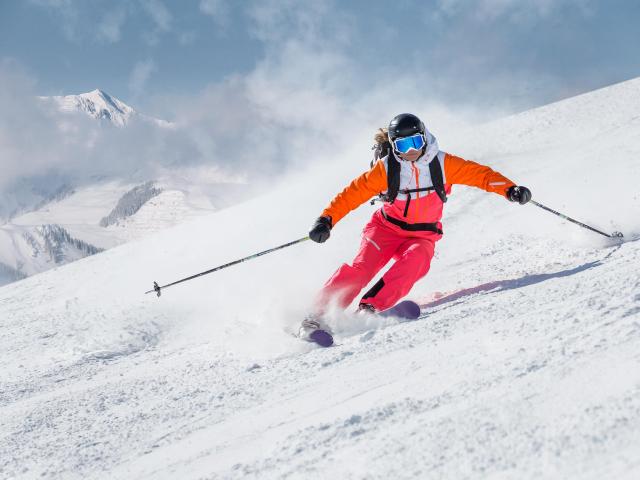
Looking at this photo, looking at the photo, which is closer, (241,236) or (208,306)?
(208,306)

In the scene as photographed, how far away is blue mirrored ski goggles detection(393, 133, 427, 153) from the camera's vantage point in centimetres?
460

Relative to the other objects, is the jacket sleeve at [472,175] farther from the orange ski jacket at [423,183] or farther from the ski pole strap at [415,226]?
the ski pole strap at [415,226]

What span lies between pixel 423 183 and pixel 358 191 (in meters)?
0.62

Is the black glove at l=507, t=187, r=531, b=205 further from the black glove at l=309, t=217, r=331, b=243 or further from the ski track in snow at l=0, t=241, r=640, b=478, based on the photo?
the black glove at l=309, t=217, r=331, b=243

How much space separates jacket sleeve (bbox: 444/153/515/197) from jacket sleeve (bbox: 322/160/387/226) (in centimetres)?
63

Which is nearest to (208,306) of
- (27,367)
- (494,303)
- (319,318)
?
(27,367)

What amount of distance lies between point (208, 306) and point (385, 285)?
8.90 ft

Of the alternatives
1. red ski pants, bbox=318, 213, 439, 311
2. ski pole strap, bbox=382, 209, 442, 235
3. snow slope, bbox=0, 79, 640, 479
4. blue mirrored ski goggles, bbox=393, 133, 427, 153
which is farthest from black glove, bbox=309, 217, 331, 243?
blue mirrored ski goggles, bbox=393, 133, 427, 153

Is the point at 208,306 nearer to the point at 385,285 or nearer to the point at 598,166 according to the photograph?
the point at 385,285

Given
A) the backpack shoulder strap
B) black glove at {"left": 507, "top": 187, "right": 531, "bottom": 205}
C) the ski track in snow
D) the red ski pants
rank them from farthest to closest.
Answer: the backpack shoulder strap, black glove at {"left": 507, "top": 187, "right": 531, "bottom": 205}, the red ski pants, the ski track in snow

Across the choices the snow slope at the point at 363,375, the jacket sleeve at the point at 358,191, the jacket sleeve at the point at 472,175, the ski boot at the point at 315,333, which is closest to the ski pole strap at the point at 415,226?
the jacket sleeve at the point at 358,191

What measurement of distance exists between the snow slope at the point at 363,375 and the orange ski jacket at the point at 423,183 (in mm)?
794

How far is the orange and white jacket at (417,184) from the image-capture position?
191 inches

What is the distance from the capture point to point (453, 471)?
65.0 inches
